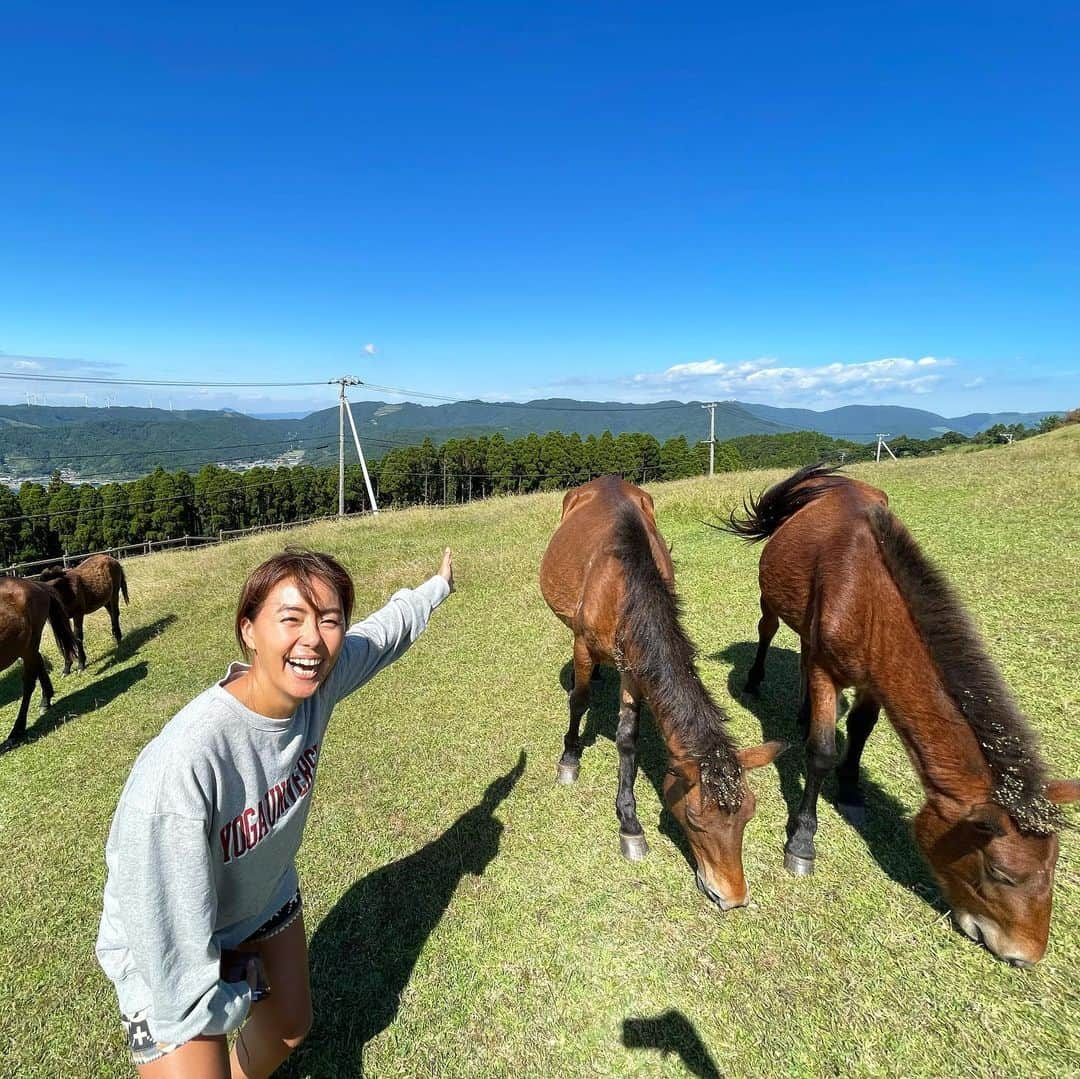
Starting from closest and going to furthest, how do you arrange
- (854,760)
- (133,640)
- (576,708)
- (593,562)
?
(854,760)
(593,562)
(576,708)
(133,640)

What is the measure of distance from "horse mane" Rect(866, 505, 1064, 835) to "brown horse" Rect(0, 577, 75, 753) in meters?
8.94

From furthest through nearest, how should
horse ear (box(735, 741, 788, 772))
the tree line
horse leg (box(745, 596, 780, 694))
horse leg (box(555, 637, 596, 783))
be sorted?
the tree line < horse leg (box(745, 596, 780, 694)) < horse leg (box(555, 637, 596, 783)) < horse ear (box(735, 741, 788, 772))

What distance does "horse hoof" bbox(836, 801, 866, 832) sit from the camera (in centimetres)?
368

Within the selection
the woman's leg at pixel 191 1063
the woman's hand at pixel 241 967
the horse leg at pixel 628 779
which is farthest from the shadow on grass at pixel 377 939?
the woman's leg at pixel 191 1063

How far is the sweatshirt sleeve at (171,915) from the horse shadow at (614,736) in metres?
2.68

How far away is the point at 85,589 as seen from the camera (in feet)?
29.8

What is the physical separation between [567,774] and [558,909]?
3.98ft

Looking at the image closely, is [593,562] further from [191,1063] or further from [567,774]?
[191,1063]

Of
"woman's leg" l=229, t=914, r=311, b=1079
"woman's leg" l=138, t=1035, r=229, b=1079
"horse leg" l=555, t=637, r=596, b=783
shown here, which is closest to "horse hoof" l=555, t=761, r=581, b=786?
"horse leg" l=555, t=637, r=596, b=783

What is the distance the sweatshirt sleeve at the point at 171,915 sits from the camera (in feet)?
4.42

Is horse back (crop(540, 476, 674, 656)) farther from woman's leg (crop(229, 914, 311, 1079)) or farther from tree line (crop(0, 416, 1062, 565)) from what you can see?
tree line (crop(0, 416, 1062, 565))

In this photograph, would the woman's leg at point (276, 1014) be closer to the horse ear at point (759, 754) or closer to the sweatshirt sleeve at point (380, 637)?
the sweatshirt sleeve at point (380, 637)

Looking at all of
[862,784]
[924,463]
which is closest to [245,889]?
[862,784]

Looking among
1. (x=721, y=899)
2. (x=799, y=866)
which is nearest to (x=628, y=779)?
(x=721, y=899)
